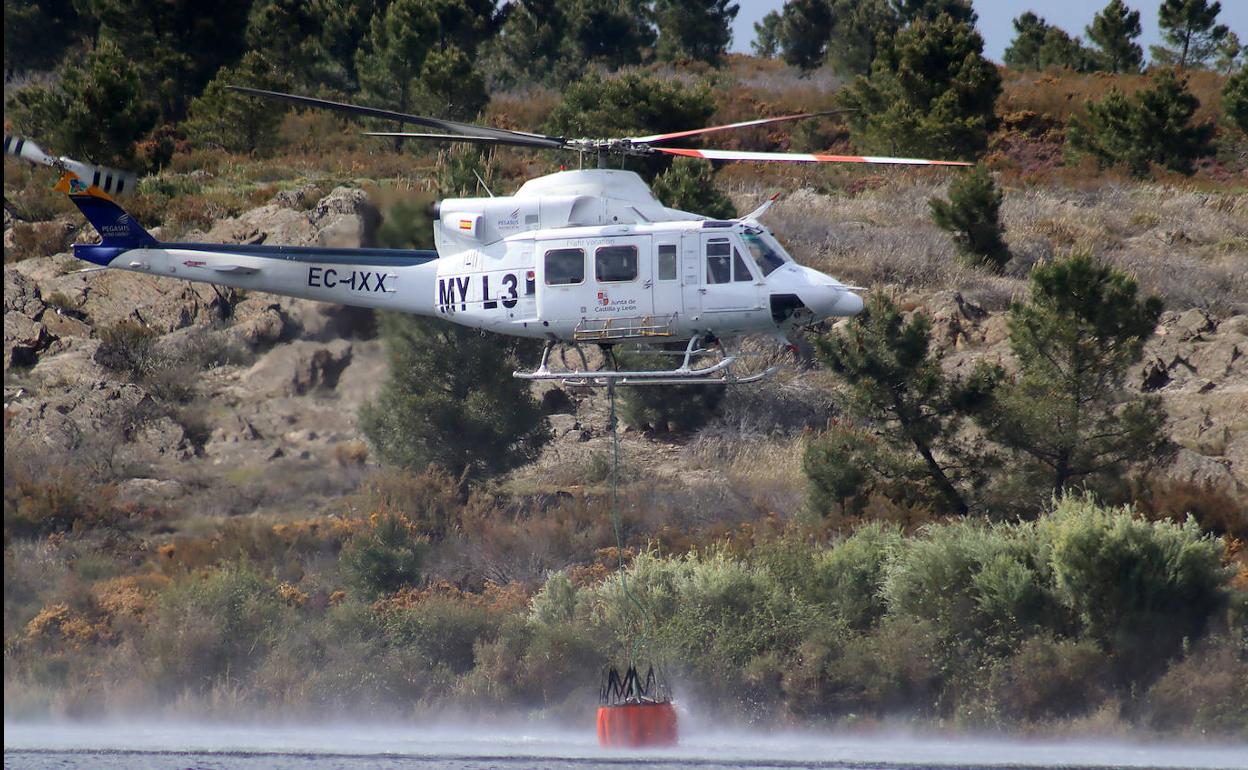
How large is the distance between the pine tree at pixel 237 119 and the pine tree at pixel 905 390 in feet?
75.6

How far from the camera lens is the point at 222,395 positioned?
21406mm

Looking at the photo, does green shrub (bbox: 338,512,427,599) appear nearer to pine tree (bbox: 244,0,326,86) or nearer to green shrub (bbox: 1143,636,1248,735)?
green shrub (bbox: 1143,636,1248,735)

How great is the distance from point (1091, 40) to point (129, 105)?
129 ft

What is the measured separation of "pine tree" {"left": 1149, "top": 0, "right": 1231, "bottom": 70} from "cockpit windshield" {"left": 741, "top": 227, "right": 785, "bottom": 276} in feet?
145

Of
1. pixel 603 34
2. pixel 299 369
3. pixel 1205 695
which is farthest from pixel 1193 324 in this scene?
pixel 603 34

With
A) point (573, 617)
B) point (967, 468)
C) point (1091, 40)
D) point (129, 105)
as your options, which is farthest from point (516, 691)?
point (1091, 40)

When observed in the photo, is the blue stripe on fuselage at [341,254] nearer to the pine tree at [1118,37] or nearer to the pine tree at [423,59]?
the pine tree at [423,59]

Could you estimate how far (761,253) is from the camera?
1864cm

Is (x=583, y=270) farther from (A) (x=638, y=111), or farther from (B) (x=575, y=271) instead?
(A) (x=638, y=111)

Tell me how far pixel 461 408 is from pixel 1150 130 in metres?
25.3

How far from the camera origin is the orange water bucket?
1795cm

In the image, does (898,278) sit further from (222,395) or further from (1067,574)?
(222,395)

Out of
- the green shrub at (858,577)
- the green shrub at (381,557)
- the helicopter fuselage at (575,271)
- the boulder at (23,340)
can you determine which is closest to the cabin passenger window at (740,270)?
the helicopter fuselage at (575,271)

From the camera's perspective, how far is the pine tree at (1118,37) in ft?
191
